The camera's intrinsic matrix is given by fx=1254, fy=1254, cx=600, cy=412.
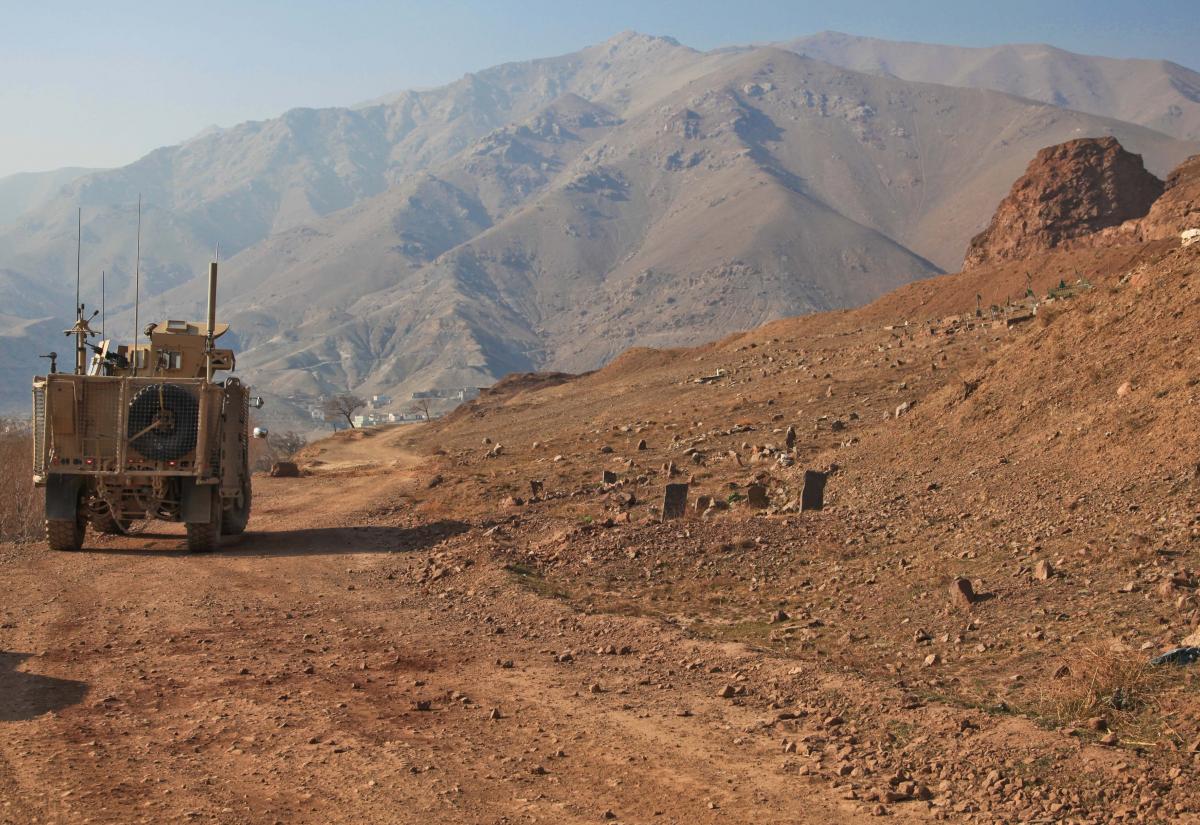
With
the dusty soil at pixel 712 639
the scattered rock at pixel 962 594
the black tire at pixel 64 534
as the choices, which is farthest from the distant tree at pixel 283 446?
the scattered rock at pixel 962 594

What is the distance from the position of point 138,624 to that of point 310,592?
2544mm

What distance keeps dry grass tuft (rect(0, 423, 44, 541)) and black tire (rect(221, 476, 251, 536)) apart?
276 inches

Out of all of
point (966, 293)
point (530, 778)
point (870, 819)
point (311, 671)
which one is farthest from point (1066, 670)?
point (966, 293)

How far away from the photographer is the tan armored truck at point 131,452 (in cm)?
1820

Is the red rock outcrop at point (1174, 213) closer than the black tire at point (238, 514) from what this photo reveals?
No

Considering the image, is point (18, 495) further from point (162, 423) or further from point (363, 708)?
point (363, 708)

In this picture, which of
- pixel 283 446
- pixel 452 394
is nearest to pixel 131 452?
pixel 283 446

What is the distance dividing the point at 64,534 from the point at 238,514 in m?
3.02

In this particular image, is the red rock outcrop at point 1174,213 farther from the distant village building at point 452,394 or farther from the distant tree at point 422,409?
the distant village building at point 452,394

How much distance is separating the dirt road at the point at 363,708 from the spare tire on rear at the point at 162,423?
2.27 meters

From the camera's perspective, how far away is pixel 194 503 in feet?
61.3

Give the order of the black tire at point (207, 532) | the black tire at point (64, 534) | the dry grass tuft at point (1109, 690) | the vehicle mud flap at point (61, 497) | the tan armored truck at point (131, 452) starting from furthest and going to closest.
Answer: the black tire at point (207, 532)
the black tire at point (64, 534)
the vehicle mud flap at point (61, 497)
the tan armored truck at point (131, 452)
the dry grass tuft at point (1109, 690)

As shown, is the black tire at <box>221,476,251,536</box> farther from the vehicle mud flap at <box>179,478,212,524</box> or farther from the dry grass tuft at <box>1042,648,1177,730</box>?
the dry grass tuft at <box>1042,648,1177,730</box>

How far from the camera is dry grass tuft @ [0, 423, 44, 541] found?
29352 millimetres
